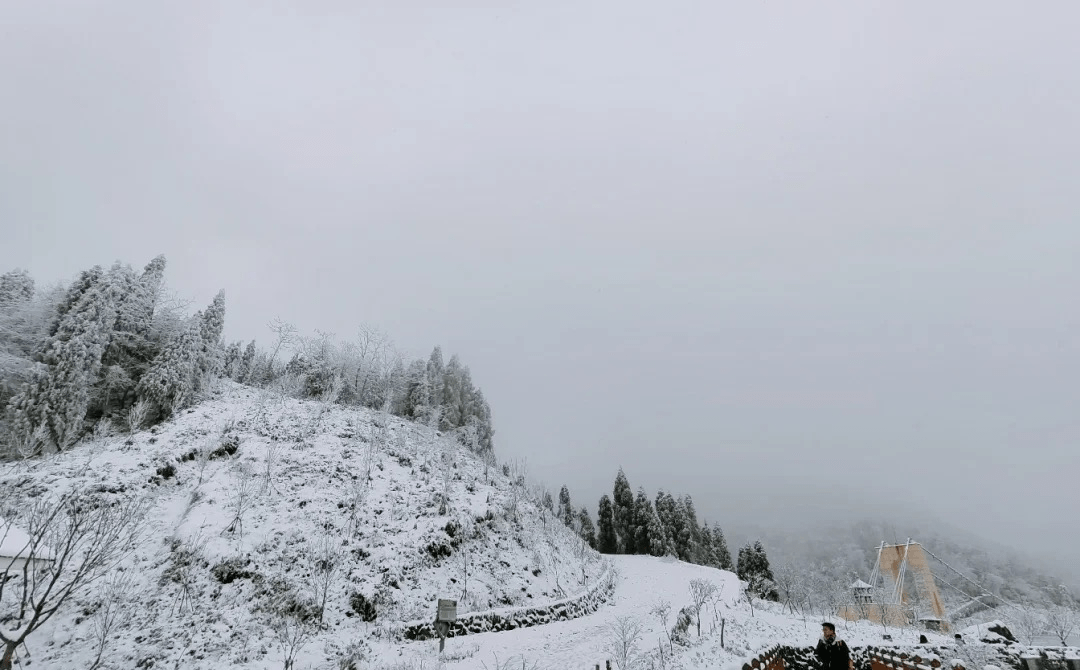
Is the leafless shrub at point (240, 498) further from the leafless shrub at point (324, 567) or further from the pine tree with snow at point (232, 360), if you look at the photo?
the pine tree with snow at point (232, 360)

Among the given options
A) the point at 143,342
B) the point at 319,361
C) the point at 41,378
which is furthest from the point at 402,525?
the point at 319,361

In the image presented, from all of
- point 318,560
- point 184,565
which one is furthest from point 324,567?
point 184,565

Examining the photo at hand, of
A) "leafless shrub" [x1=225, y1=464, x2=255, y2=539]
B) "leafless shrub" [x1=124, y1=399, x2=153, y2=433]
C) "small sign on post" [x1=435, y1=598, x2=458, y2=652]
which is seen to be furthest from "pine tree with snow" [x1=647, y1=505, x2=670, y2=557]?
"leafless shrub" [x1=124, y1=399, x2=153, y2=433]

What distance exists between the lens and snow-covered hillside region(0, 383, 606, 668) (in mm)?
16625

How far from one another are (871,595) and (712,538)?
26630 millimetres

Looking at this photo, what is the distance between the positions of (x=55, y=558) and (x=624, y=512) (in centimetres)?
5940

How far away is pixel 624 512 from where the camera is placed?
61625 millimetres

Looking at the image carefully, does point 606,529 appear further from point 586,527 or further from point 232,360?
point 232,360

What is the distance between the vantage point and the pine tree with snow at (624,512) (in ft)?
197

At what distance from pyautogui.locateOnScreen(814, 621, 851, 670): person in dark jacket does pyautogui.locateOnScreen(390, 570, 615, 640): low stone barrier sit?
1551 centimetres

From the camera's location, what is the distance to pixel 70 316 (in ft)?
95.4

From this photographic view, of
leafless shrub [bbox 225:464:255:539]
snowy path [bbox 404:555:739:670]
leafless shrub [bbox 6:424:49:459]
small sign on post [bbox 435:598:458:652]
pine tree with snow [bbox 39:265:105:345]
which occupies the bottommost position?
snowy path [bbox 404:555:739:670]

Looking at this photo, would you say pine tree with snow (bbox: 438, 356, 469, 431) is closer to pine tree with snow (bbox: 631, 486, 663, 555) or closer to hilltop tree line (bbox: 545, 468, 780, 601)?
hilltop tree line (bbox: 545, 468, 780, 601)

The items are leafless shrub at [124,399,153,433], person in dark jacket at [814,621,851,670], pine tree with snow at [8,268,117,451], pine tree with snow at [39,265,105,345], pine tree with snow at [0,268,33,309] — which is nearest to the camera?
person in dark jacket at [814,621,851,670]
